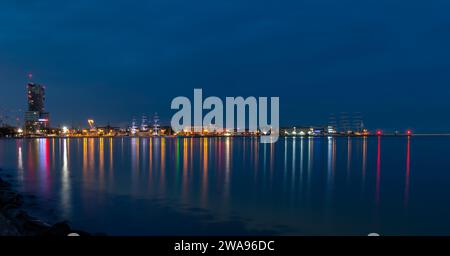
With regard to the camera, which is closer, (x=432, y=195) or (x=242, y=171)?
(x=432, y=195)

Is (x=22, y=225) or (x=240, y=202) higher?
(x=22, y=225)

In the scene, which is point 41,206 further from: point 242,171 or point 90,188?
point 242,171

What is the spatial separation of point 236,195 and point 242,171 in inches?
398

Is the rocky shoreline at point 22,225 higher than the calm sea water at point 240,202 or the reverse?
higher

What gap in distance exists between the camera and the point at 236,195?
1803cm

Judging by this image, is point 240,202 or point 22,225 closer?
point 22,225

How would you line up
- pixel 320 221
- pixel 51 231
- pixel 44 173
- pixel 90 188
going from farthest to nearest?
pixel 44 173, pixel 90 188, pixel 320 221, pixel 51 231

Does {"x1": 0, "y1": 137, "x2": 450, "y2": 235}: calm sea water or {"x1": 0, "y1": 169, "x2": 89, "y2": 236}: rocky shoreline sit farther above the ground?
{"x1": 0, "y1": 169, "x2": 89, "y2": 236}: rocky shoreline

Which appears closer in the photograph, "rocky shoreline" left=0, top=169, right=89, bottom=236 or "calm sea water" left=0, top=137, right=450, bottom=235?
"rocky shoreline" left=0, top=169, right=89, bottom=236

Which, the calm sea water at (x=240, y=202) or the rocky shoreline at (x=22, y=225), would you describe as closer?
the rocky shoreline at (x=22, y=225)
